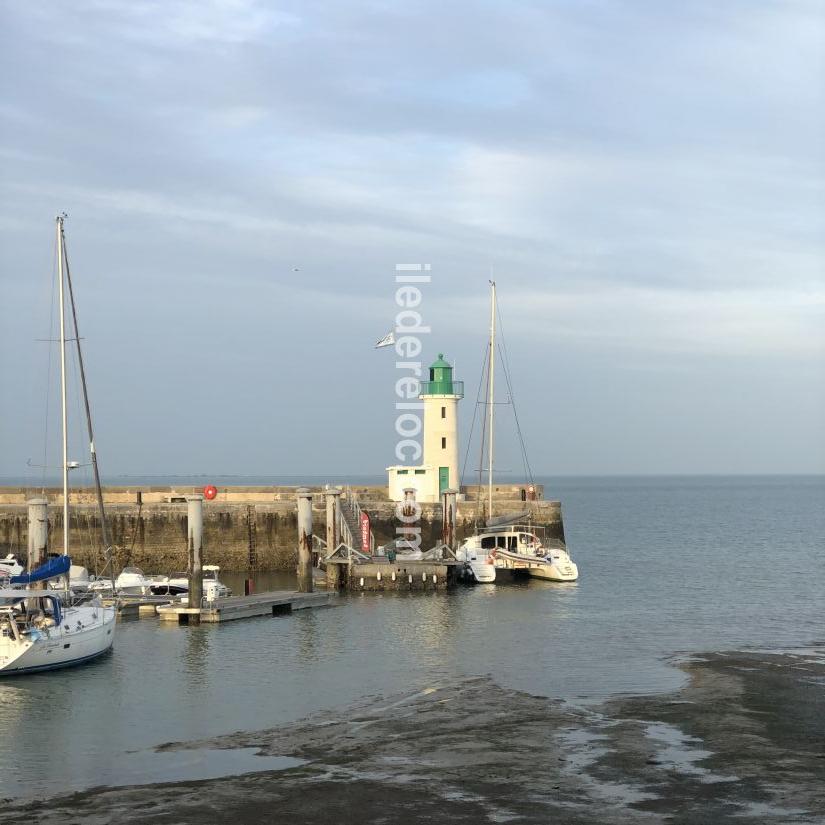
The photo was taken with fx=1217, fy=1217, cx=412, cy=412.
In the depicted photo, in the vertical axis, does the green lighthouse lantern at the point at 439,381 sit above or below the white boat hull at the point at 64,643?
above

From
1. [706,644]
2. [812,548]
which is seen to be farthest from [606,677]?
[812,548]

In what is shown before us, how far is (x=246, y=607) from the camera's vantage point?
3962 centimetres

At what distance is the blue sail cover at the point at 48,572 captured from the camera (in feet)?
108

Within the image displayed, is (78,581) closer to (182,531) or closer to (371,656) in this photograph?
(182,531)

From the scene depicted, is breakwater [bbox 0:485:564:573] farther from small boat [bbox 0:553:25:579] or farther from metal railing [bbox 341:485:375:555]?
small boat [bbox 0:553:25:579]

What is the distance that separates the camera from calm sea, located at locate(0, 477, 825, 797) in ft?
78.1

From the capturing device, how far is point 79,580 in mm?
44188

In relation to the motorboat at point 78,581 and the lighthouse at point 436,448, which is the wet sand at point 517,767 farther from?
the lighthouse at point 436,448

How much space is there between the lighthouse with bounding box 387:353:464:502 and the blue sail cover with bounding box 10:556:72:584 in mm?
27922

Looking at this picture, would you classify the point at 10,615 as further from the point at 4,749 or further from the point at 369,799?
the point at 369,799

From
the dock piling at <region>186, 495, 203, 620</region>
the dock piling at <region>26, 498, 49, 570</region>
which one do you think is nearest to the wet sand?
the dock piling at <region>186, 495, 203, 620</region>

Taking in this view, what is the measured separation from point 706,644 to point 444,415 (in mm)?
27495

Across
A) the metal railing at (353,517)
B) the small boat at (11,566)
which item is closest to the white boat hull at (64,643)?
the small boat at (11,566)

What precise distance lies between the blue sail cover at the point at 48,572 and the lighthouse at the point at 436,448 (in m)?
27.9
